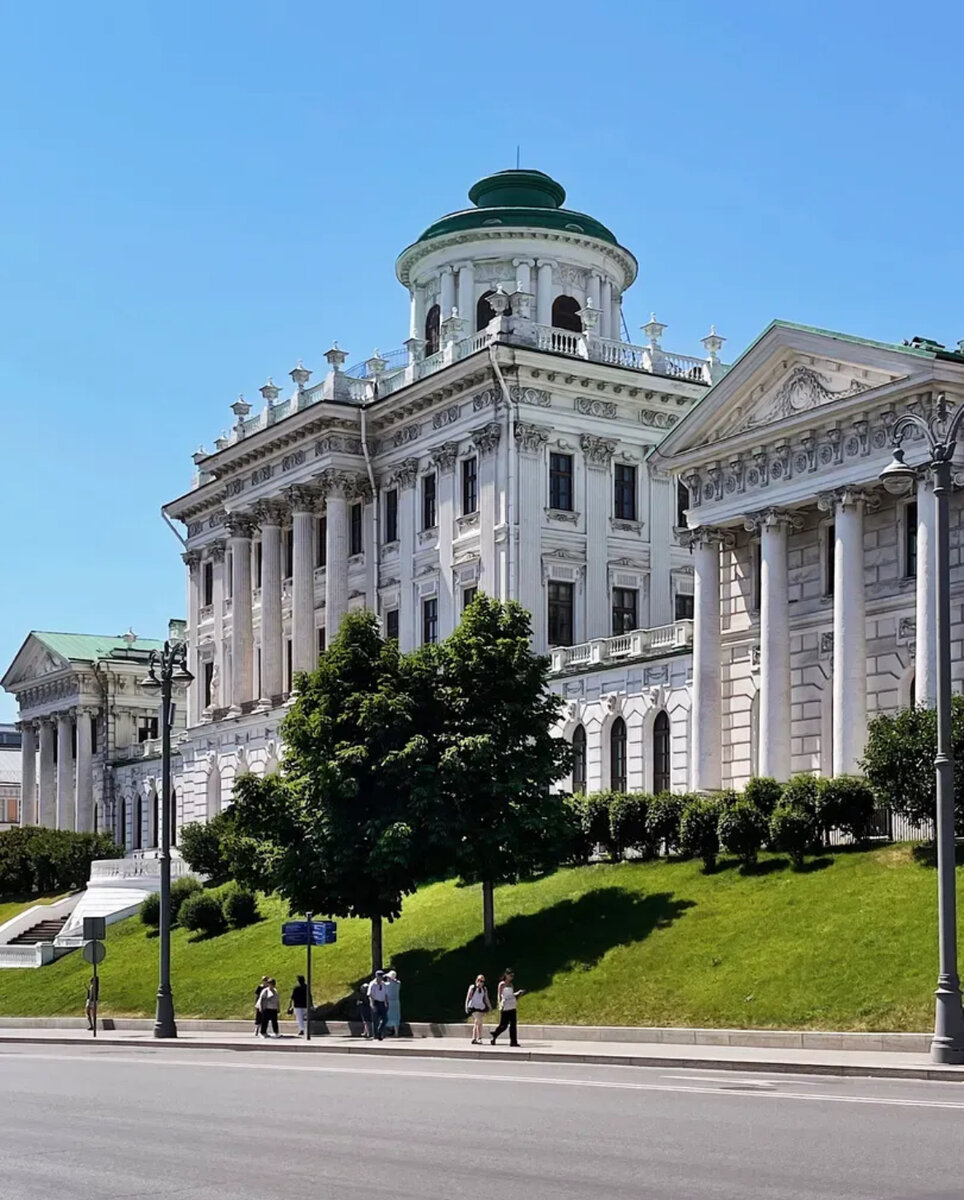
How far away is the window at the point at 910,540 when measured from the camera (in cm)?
4797

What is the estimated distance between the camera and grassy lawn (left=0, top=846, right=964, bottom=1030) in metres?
34.5

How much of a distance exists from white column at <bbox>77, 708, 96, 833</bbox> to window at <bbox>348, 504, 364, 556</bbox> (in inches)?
1460

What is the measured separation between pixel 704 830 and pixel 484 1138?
28.9m

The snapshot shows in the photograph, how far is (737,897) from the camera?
139 feet

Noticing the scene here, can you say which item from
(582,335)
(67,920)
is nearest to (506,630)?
(582,335)

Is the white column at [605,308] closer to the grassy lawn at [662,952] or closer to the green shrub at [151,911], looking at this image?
the green shrub at [151,911]

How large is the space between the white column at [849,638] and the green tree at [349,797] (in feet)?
33.2

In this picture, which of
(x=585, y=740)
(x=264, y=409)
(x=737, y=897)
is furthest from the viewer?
(x=264, y=409)

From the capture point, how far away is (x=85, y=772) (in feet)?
350

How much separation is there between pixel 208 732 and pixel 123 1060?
50157mm

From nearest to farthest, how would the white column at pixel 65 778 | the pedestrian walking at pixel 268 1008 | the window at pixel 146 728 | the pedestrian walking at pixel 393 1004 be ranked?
the pedestrian walking at pixel 393 1004 < the pedestrian walking at pixel 268 1008 < the window at pixel 146 728 < the white column at pixel 65 778

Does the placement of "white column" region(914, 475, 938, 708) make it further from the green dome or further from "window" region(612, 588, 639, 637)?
the green dome

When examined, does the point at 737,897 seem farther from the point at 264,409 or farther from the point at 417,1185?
the point at 264,409

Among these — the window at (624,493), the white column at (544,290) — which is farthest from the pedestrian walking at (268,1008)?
the white column at (544,290)
